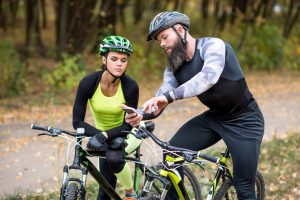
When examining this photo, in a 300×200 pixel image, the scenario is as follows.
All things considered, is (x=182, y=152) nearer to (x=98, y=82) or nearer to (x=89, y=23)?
(x=98, y=82)

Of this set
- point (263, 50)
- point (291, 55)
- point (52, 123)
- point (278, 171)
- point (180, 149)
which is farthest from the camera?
point (291, 55)

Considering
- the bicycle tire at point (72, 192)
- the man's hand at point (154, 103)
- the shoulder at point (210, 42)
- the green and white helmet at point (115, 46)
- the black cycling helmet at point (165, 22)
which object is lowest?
the bicycle tire at point (72, 192)

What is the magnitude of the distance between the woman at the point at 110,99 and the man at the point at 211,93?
13.1 inches

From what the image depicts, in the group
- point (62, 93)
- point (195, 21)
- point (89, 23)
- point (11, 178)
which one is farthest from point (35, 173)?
point (195, 21)

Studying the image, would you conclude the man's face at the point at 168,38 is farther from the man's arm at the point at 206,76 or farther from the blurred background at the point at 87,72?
the blurred background at the point at 87,72

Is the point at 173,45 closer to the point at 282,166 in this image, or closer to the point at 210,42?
the point at 210,42

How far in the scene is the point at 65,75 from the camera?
1588 centimetres

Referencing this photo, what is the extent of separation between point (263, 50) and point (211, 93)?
59.0 ft

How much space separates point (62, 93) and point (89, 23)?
11.2ft

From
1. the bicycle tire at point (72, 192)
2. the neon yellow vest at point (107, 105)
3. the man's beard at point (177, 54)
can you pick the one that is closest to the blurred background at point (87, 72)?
the neon yellow vest at point (107, 105)

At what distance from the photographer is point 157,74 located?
61.4 feet

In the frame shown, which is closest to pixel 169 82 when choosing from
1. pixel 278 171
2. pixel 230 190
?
pixel 230 190

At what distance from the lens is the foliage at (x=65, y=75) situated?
15555 millimetres

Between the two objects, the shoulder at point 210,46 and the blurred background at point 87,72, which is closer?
the shoulder at point 210,46
